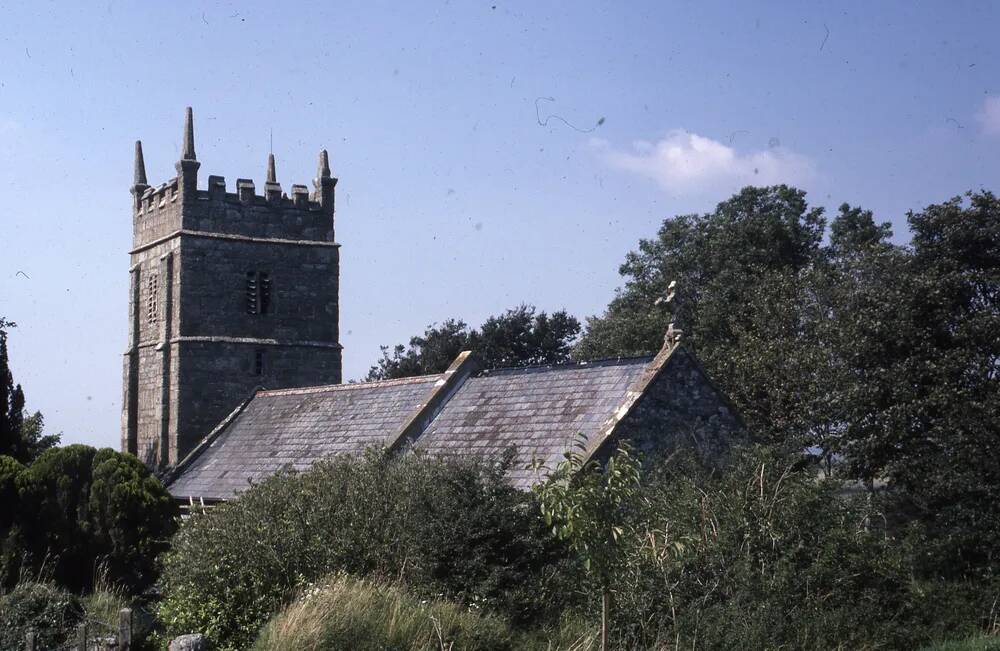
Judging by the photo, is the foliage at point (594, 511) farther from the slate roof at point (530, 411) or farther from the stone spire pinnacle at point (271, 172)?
the stone spire pinnacle at point (271, 172)

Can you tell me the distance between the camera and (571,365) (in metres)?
22.3

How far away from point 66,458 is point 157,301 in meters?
14.5

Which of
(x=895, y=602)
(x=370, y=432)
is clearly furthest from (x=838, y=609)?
(x=370, y=432)

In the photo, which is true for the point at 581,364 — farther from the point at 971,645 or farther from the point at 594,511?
the point at 594,511

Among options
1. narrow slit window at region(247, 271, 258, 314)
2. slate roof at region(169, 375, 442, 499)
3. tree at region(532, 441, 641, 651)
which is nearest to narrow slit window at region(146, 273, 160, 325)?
narrow slit window at region(247, 271, 258, 314)

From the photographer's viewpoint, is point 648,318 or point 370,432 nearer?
point 370,432

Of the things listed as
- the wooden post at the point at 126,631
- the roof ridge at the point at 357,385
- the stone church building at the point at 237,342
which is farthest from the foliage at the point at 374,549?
the roof ridge at the point at 357,385

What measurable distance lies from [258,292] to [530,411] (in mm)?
15775

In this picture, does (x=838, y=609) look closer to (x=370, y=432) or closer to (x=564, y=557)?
(x=564, y=557)

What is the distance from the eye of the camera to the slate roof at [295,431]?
82.6ft

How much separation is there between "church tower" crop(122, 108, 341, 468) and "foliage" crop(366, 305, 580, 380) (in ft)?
42.7

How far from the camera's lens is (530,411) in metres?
21.5

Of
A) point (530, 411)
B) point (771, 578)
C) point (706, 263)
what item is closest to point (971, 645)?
point (771, 578)

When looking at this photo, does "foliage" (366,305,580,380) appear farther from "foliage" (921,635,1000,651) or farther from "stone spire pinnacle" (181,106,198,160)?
"foliage" (921,635,1000,651)
